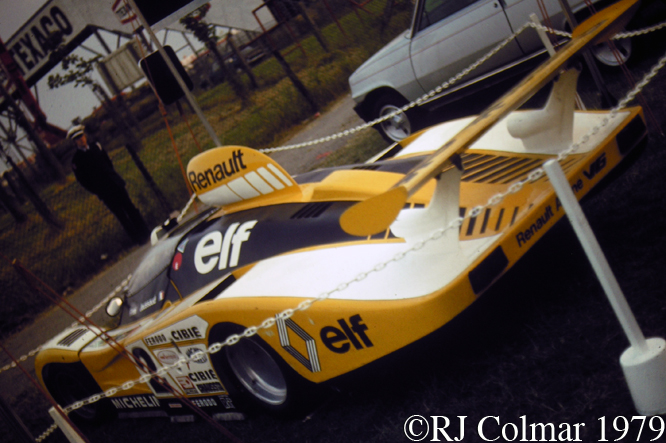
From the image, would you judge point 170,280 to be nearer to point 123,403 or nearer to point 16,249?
point 123,403

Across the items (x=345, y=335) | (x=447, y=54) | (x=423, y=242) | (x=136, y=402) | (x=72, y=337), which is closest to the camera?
(x=423, y=242)

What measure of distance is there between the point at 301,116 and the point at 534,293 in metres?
9.13

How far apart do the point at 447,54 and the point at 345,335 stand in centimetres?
446

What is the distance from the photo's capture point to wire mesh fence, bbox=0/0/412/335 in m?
9.50

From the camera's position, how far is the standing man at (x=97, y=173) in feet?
24.9

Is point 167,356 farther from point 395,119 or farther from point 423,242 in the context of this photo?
point 395,119

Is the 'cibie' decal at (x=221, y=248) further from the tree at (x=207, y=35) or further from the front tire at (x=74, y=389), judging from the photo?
the tree at (x=207, y=35)

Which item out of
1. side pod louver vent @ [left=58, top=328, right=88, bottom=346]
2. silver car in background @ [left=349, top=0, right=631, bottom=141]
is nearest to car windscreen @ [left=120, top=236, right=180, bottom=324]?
side pod louver vent @ [left=58, top=328, right=88, bottom=346]

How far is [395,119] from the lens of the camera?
6578 millimetres

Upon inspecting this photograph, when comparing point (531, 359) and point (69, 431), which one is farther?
point (69, 431)

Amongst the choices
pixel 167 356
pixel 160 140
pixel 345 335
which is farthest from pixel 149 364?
pixel 160 140

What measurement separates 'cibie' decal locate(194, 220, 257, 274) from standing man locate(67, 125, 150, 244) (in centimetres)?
512

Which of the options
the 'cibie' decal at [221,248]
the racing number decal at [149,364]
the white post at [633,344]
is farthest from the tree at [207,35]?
the white post at [633,344]

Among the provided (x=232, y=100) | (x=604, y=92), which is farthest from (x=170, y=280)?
(x=232, y=100)
